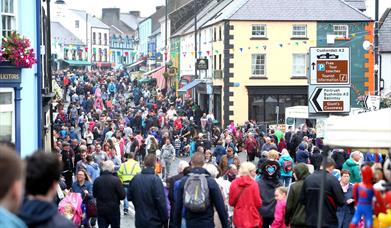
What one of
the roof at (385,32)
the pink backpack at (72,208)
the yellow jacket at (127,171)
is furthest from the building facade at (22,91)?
the roof at (385,32)

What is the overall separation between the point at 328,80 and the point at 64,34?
104 meters

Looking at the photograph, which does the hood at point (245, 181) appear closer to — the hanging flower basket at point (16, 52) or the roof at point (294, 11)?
the hanging flower basket at point (16, 52)

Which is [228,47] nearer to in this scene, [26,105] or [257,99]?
[257,99]

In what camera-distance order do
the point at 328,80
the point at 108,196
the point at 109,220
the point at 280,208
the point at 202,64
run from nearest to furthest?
1. the point at 280,208
2. the point at 328,80
3. the point at 108,196
4. the point at 109,220
5. the point at 202,64

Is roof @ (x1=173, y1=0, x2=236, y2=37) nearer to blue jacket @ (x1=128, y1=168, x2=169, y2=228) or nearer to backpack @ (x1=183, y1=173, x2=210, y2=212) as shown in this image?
blue jacket @ (x1=128, y1=168, x2=169, y2=228)

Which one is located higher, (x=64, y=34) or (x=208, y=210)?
(x=64, y=34)

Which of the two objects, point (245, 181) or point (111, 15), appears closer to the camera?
point (245, 181)

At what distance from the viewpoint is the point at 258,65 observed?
46.8 metres

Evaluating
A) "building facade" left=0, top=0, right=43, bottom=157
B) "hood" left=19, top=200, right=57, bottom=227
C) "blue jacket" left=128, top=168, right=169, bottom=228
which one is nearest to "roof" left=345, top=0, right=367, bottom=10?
"building facade" left=0, top=0, right=43, bottom=157

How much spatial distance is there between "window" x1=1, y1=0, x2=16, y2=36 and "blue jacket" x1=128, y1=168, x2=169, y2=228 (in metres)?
7.32

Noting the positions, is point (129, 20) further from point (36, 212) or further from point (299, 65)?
point (36, 212)

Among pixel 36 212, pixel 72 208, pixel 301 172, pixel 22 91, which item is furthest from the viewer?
pixel 22 91

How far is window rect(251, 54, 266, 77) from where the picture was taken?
46719 millimetres

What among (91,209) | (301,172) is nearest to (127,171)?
(91,209)
